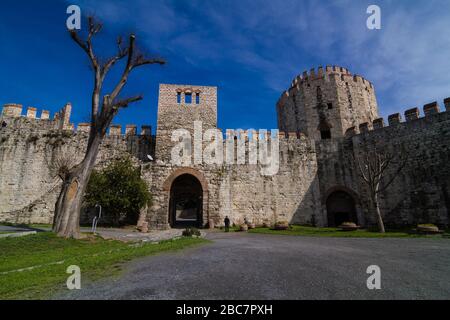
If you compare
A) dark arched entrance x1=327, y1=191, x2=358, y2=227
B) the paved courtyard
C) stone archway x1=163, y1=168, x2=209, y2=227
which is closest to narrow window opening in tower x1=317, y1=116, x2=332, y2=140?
dark arched entrance x1=327, y1=191, x2=358, y2=227

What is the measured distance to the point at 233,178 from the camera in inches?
727

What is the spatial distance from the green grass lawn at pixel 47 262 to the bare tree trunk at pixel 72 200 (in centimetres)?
64

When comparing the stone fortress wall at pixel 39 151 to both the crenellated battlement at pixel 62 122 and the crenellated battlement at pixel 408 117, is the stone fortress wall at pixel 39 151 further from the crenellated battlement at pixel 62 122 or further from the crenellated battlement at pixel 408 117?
the crenellated battlement at pixel 408 117

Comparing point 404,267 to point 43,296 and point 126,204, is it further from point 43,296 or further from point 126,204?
point 126,204

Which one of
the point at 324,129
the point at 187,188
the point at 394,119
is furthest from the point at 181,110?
the point at 394,119

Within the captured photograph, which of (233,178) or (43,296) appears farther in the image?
(233,178)

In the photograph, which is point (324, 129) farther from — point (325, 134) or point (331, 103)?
point (331, 103)

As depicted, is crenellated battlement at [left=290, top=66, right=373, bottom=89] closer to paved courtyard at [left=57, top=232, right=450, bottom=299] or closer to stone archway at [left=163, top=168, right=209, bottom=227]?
stone archway at [left=163, top=168, right=209, bottom=227]

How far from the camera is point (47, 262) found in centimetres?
525

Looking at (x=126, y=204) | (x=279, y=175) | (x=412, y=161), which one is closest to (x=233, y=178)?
(x=279, y=175)

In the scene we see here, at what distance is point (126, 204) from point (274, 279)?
1287 centimetres

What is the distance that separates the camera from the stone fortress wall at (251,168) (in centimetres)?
1595

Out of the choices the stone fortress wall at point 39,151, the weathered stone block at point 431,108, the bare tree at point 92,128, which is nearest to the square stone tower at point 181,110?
the stone fortress wall at point 39,151

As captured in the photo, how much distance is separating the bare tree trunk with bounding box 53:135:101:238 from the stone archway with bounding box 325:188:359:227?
1694 cm
